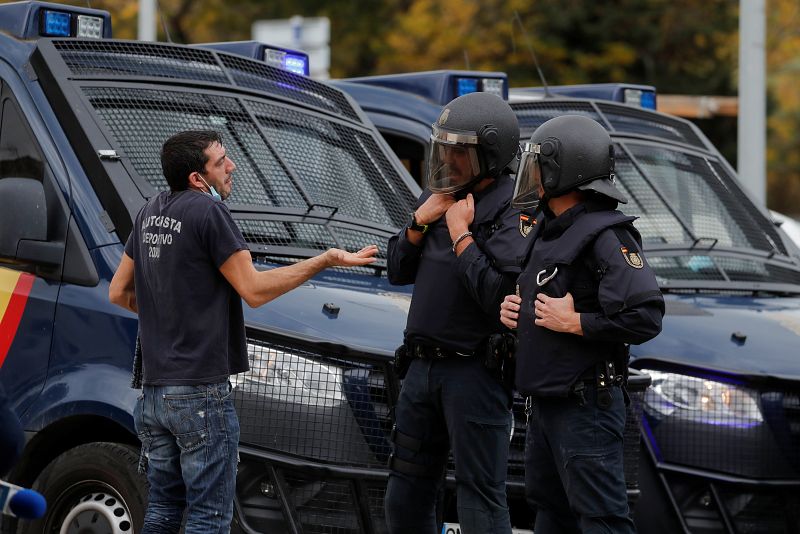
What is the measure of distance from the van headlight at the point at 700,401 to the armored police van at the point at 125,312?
45.4 inches

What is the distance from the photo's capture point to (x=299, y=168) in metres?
5.93

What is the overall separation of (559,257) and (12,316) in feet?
6.94

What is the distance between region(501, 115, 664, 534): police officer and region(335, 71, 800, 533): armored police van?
812 mm

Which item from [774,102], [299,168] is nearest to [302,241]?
[299,168]

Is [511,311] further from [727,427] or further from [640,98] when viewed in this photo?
[640,98]

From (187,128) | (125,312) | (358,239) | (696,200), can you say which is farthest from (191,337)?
(696,200)

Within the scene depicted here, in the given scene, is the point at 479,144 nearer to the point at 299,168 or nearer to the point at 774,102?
the point at 299,168

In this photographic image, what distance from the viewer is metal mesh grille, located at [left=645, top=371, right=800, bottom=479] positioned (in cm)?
551

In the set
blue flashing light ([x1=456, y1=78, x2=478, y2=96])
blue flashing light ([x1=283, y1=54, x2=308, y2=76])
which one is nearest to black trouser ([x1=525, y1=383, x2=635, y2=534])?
blue flashing light ([x1=283, y1=54, x2=308, y2=76])

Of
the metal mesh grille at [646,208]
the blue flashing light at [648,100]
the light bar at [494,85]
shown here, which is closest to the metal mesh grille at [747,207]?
the metal mesh grille at [646,208]

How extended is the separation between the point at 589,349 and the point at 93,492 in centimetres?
184

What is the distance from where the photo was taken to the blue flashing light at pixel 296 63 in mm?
7102

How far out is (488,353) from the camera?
4.49m

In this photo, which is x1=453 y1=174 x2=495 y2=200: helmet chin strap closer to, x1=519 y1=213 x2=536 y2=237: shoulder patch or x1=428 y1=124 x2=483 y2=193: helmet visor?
x1=428 y1=124 x2=483 y2=193: helmet visor
